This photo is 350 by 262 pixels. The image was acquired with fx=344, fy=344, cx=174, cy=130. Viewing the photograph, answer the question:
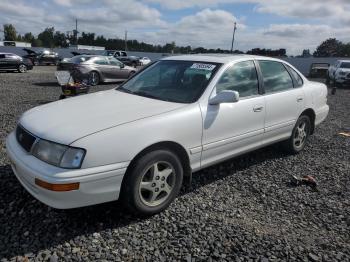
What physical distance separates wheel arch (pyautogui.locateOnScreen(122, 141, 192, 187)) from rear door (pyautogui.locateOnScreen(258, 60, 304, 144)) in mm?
1480

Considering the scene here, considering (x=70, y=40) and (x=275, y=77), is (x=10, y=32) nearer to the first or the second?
(x=70, y=40)

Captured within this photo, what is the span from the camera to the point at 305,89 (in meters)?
5.36

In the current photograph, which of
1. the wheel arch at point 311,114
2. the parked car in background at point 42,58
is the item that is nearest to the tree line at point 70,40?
the parked car in background at point 42,58

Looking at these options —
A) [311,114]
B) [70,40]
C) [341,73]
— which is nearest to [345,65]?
[341,73]

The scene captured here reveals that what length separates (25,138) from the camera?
3223 mm

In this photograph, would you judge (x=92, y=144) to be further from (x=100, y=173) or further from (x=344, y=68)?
(x=344, y=68)

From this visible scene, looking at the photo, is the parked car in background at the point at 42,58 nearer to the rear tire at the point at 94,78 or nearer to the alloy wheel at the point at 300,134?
the rear tire at the point at 94,78

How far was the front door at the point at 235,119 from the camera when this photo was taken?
3.75 meters

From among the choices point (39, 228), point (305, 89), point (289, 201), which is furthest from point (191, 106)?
point (305, 89)

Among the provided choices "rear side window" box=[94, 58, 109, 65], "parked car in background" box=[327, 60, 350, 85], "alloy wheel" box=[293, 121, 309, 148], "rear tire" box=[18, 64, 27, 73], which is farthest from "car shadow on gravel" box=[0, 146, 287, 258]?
"rear tire" box=[18, 64, 27, 73]

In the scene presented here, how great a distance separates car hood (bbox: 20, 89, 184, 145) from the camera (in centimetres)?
297

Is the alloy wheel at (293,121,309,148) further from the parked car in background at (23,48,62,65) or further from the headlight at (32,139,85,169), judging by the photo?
the parked car in background at (23,48,62,65)

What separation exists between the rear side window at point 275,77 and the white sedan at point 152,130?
2 cm

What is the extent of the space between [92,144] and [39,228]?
0.99 m
